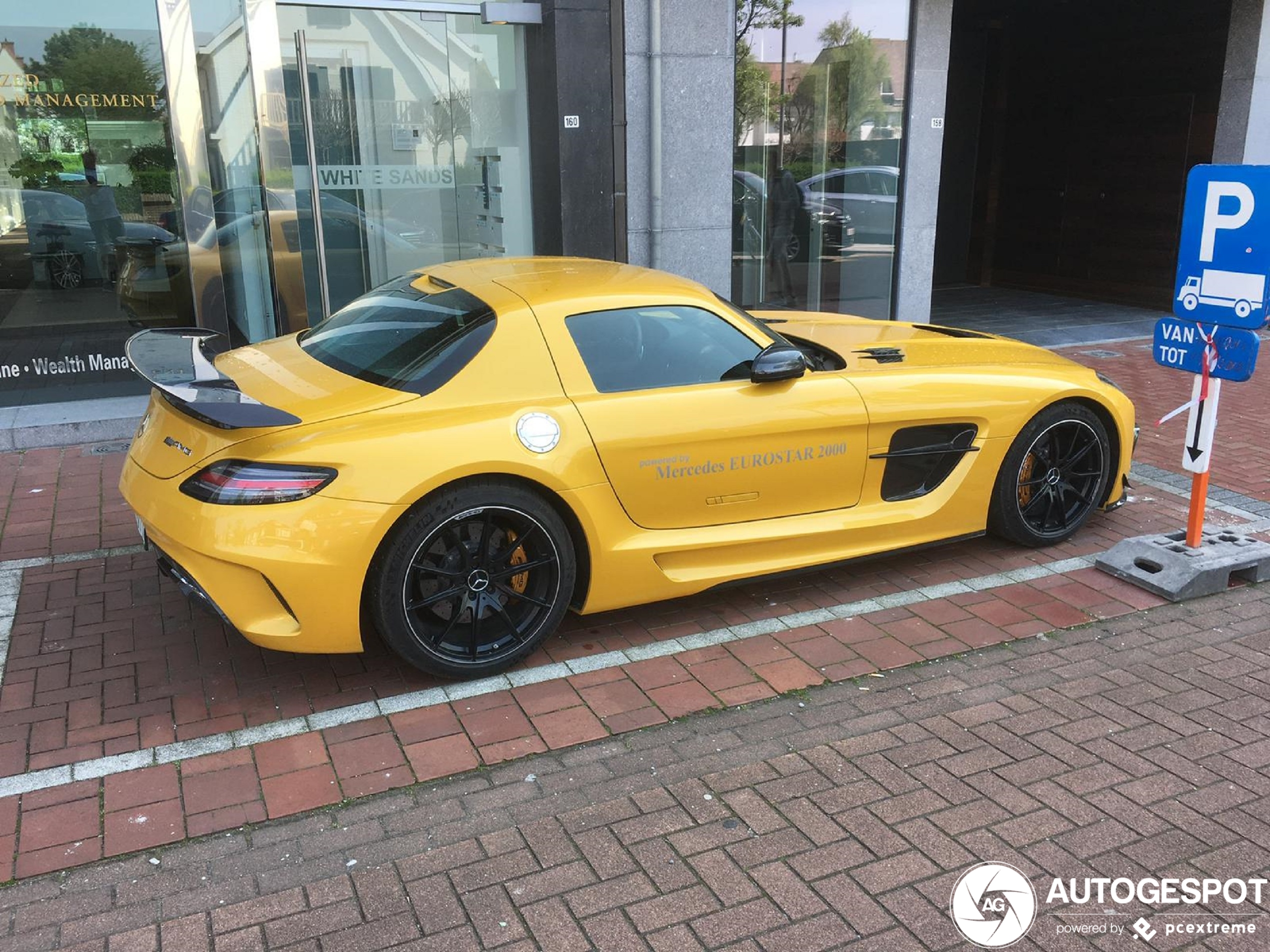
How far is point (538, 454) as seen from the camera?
152 inches

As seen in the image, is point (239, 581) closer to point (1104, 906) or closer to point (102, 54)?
point (1104, 906)

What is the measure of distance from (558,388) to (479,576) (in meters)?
0.78

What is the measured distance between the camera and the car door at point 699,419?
4094 millimetres

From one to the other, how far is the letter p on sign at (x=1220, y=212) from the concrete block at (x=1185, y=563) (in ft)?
A: 4.44

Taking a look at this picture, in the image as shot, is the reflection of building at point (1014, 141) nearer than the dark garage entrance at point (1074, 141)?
Yes

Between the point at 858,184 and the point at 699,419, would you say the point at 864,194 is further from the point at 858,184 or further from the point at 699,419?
the point at 699,419

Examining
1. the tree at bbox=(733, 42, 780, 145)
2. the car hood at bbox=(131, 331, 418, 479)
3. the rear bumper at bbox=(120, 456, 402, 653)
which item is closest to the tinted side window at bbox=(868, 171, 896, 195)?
the tree at bbox=(733, 42, 780, 145)

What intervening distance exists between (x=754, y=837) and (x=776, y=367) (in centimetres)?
194

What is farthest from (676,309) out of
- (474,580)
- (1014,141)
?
(1014,141)

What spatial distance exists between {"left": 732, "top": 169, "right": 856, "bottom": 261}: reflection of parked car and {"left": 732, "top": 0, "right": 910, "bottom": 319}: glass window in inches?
0.5

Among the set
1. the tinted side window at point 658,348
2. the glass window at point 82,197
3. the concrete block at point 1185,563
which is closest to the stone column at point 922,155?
the concrete block at point 1185,563

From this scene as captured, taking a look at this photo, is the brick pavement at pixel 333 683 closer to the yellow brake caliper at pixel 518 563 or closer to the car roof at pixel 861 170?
the yellow brake caliper at pixel 518 563

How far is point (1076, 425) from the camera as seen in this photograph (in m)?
5.09

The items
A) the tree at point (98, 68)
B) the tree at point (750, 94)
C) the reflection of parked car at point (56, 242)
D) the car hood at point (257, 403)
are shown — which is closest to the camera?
the car hood at point (257, 403)
